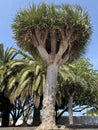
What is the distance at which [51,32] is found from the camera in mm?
18344

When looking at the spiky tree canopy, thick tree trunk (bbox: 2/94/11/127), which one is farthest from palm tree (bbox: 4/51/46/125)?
the spiky tree canopy

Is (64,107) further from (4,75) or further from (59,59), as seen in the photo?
(59,59)

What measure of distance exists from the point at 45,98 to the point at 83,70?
23.9 metres

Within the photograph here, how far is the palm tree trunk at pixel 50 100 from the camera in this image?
17.4m

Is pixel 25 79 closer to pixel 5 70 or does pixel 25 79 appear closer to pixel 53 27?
pixel 5 70

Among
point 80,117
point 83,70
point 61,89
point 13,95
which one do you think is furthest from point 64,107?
point 13,95

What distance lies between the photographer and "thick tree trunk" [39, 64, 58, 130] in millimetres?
17297

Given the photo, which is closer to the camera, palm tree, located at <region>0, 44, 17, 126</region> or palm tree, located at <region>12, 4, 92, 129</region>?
palm tree, located at <region>12, 4, 92, 129</region>

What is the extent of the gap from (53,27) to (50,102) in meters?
4.06

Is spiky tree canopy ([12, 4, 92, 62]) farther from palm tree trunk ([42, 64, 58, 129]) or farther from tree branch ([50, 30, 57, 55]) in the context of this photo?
palm tree trunk ([42, 64, 58, 129])

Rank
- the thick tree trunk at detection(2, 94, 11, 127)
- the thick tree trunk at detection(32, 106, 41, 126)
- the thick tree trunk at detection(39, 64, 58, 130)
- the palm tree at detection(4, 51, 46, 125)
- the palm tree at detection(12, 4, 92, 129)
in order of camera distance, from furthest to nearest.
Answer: the thick tree trunk at detection(2, 94, 11, 127) < the thick tree trunk at detection(32, 106, 41, 126) < the palm tree at detection(4, 51, 46, 125) < the palm tree at detection(12, 4, 92, 129) < the thick tree trunk at detection(39, 64, 58, 130)

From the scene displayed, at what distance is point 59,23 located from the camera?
1797 centimetres

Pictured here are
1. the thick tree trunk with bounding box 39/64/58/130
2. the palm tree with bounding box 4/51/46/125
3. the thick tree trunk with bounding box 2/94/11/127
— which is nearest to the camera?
the thick tree trunk with bounding box 39/64/58/130

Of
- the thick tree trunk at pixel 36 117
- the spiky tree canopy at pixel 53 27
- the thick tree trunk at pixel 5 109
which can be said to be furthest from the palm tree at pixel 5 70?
the spiky tree canopy at pixel 53 27
